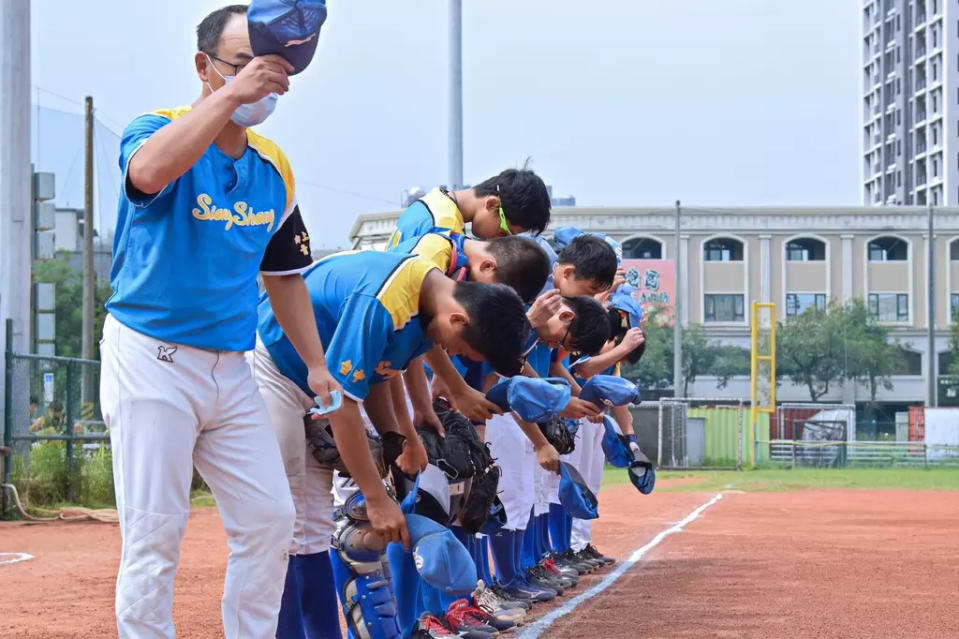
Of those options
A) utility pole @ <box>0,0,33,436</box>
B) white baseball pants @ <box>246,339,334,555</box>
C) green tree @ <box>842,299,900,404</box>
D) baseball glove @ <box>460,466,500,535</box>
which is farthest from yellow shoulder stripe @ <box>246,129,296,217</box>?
green tree @ <box>842,299,900,404</box>

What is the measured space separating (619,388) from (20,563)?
512 centimetres

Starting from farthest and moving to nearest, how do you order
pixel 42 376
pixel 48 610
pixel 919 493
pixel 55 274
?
1. pixel 55 274
2. pixel 919 493
3. pixel 42 376
4. pixel 48 610

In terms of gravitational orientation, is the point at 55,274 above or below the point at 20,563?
above

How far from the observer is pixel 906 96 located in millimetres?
100312

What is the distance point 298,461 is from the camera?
4.95 m

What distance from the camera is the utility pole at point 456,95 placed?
1466cm

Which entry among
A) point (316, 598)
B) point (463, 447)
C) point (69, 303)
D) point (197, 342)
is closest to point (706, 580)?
point (463, 447)

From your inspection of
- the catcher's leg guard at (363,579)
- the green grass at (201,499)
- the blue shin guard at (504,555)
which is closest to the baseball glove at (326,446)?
the catcher's leg guard at (363,579)

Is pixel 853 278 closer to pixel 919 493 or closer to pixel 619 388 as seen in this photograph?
pixel 919 493

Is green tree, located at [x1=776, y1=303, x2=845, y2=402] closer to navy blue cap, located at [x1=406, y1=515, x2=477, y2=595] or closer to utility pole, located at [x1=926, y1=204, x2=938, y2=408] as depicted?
utility pole, located at [x1=926, y1=204, x2=938, y2=408]

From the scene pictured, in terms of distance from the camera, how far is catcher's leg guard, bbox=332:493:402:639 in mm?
5000

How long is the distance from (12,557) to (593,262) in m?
5.66

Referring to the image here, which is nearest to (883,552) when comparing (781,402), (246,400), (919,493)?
(246,400)

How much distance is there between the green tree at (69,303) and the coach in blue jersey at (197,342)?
47879mm
